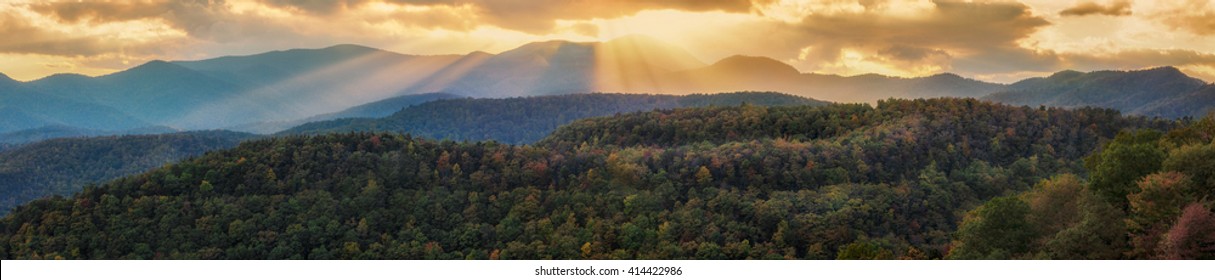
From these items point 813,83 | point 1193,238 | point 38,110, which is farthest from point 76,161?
point 1193,238

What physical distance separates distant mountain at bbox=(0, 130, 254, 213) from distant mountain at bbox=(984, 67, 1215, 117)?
103667 mm

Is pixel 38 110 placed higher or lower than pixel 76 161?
higher

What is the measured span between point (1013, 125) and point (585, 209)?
39.1 meters

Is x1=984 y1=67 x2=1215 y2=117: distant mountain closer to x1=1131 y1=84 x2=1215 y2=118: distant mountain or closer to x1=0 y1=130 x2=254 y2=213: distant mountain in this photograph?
x1=1131 y1=84 x2=1215 y2=118: distant mountain

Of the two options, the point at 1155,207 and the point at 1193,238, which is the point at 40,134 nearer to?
the point at 1155,207

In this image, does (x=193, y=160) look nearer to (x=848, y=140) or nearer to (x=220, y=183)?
(x=220, y=183)

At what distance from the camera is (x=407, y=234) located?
123 feet

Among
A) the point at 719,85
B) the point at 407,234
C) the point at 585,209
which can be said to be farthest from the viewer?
the point at 719,85

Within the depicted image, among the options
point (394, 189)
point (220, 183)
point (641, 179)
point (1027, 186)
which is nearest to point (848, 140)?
point (1027, 186)

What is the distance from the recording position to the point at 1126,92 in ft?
300

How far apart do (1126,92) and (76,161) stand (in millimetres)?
125474

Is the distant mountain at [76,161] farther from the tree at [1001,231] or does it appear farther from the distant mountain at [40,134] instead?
the tree at [1001,231]

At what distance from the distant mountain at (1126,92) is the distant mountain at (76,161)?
4081 inches

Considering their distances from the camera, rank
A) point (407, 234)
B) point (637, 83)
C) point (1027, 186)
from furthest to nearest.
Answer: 1. point (637, 83)
2. point (1027, 186)
3. point (407, 234)
